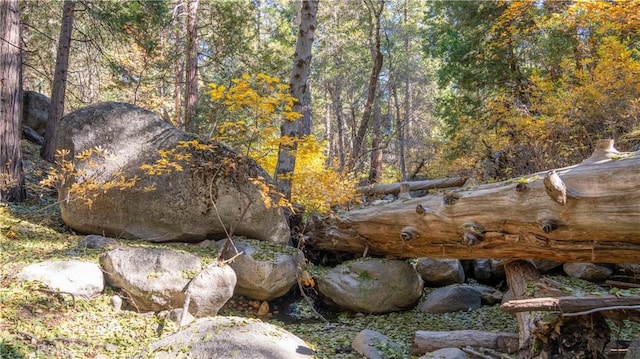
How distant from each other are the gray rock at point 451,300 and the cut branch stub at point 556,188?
2.43 m

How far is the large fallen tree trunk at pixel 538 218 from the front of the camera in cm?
355

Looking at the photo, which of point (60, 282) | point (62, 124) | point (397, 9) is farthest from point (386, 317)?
point (397, 9)

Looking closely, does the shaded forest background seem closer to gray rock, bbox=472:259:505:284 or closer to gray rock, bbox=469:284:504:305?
gray rock, bbox=472:259:505:284

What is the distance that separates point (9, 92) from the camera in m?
5.88

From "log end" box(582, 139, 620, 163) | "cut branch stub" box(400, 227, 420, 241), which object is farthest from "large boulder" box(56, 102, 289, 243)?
"log end" box(582, 139, 620, 163)

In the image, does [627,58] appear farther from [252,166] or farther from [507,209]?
[252,166]

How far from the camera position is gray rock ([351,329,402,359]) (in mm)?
4027

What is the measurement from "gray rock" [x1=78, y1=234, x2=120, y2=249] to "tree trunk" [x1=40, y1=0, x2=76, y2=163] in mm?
5060

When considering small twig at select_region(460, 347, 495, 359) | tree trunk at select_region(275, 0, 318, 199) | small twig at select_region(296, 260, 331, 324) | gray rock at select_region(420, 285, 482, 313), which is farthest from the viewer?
tree trunk at select_region(275, 0, 318, 199)

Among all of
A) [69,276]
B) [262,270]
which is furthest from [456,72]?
[69,276]

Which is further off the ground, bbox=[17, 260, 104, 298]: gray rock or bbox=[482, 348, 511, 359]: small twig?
bbox=[17, 260, 104, 298]: gray rock

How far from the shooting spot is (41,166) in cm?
832

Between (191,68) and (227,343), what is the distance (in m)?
8.25

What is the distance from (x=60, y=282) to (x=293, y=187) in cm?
428
